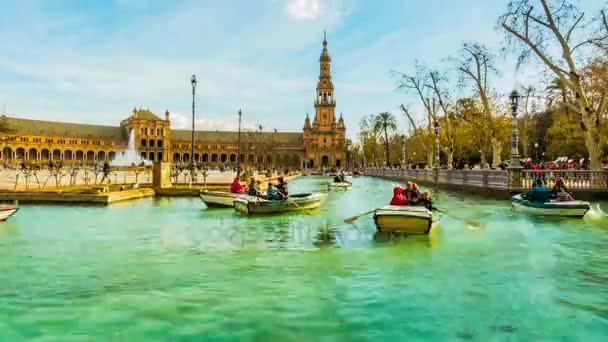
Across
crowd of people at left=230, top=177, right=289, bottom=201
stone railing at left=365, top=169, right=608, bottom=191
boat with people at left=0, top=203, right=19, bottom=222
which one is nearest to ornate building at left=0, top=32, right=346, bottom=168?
stone railing at left=365, top=169, right=608, bottom=191

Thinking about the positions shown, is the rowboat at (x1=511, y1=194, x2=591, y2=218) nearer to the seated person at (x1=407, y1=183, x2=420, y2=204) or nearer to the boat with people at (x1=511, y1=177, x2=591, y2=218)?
the boat with people at (x1=511, y1=177, x2=591, y2=218)

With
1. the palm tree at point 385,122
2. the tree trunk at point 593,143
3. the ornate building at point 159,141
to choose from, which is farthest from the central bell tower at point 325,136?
the tree trunk at point 593,143

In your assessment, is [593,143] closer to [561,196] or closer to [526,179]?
[526,179]

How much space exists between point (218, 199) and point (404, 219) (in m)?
12.4

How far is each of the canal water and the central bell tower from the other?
155 m

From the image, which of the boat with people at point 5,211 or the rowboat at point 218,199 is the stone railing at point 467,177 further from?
the boat with people at point 5,211

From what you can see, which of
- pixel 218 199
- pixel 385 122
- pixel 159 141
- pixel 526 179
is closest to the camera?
pixel 218 199

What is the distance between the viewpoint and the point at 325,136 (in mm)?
177500

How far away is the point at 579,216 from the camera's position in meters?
20.9

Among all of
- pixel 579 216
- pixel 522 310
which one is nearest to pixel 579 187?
pixel 579 216

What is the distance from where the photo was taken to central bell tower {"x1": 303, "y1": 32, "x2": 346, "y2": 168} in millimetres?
172875

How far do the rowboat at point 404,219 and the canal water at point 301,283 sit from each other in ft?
1.44

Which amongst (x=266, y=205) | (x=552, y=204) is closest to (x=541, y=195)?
(x=552, y=204)

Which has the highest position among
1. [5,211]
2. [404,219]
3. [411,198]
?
[411,198]
